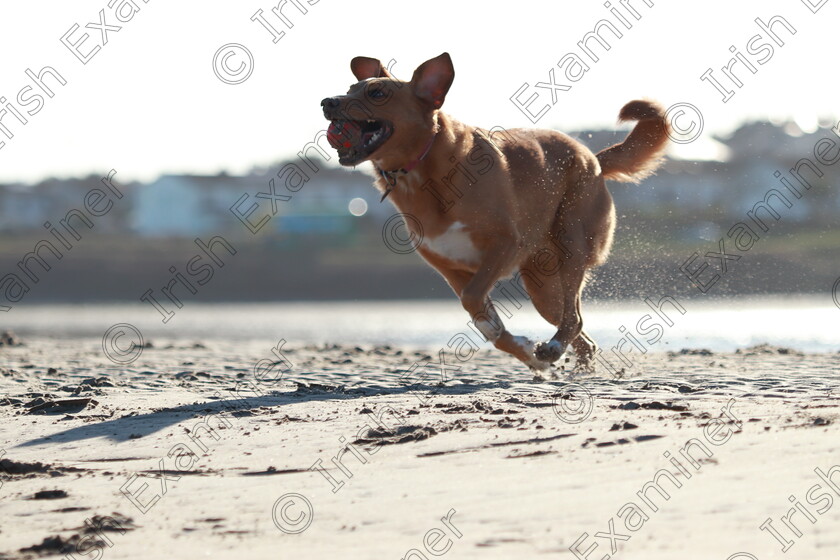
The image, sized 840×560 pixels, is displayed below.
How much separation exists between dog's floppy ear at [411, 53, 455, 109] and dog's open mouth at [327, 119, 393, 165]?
1.05 feet

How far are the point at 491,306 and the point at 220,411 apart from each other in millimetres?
2041

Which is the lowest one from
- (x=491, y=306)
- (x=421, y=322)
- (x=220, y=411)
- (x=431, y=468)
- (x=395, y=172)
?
(x=220, y=411)

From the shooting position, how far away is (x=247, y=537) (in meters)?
3.57

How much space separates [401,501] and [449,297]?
28.5 metres

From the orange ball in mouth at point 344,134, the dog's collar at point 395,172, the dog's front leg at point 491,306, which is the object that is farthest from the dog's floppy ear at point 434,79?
the dog's front leg at point 491,306

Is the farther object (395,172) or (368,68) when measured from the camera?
(368,68)

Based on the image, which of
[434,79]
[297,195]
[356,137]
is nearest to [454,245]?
[356,137]

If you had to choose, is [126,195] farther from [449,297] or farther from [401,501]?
[401,501]

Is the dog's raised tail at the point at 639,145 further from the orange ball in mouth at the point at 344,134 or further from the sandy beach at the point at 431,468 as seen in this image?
the orange ball in mouth at the point at 344,134

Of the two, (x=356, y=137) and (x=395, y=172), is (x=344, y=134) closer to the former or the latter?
(x=356, y=137)

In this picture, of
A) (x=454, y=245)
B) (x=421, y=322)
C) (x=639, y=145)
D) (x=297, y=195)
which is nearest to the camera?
(x=454, y=245)

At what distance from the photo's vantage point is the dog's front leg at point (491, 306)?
6.93 metres

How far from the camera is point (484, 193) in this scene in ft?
22.5

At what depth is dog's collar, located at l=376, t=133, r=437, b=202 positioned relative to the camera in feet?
21.9
